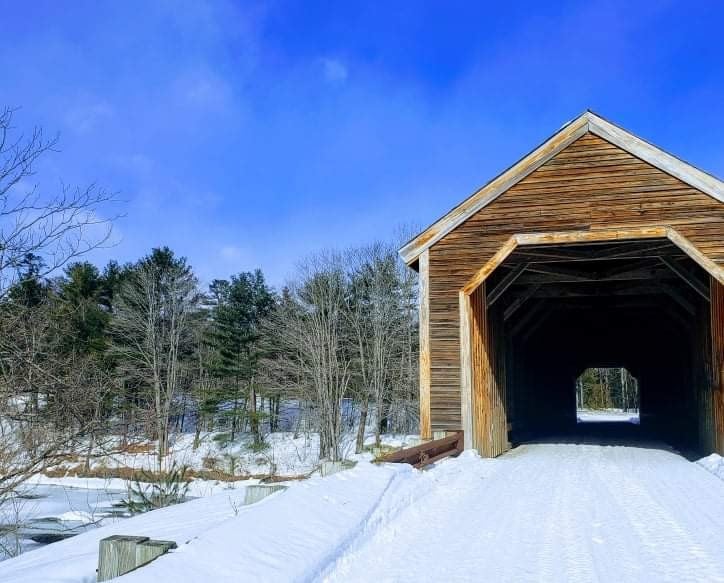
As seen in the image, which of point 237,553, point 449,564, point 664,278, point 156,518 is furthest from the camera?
point 664,278

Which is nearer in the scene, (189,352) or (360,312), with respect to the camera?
(360,312)

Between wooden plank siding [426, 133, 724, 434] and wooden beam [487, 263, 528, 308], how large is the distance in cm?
104

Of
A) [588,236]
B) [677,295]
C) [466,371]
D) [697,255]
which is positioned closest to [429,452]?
[466,371]

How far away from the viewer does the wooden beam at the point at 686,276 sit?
1117 centimetres

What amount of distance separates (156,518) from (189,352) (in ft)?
90.9

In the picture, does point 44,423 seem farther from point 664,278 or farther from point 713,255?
point 664,278

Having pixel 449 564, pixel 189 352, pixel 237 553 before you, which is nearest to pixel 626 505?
pixel 449 564

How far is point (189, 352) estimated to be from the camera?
35.1 m

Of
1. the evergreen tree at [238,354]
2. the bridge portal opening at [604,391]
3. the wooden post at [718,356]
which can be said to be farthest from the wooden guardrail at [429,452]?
the bridge portal opening at [604,391]

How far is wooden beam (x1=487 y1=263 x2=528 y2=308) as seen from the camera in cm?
1211

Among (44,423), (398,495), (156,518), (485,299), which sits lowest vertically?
(156,518)

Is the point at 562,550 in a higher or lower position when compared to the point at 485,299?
lower

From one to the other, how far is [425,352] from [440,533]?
5.55 m

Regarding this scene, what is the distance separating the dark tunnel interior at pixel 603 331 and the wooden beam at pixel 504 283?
2cm
